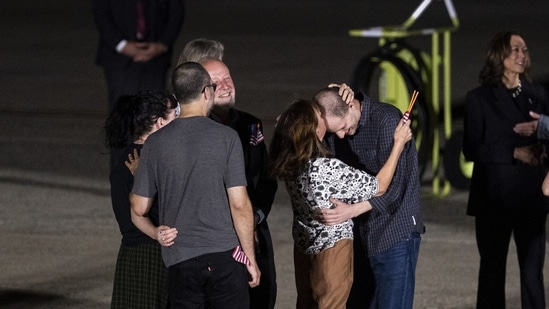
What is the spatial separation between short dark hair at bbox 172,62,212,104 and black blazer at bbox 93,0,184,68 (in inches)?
214

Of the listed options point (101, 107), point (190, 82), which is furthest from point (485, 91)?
point (101, 107)

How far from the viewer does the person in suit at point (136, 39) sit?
34.5 ft

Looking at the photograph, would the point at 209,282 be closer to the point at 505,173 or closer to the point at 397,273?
the point at 397,273

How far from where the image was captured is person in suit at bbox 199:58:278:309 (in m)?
5.90

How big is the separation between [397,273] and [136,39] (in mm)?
5066

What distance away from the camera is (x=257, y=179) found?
5949 millimetres

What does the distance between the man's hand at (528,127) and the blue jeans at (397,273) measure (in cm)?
122

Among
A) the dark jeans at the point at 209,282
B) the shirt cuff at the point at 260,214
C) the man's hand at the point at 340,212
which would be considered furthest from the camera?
the shirt cuff at the point at 260,214

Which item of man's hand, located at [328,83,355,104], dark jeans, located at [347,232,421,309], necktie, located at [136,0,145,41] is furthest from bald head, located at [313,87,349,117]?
necktie, located at [136,0,145,41]

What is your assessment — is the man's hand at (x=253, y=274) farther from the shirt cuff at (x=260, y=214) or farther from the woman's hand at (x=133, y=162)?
the woman's hand at (x=133, y=162)

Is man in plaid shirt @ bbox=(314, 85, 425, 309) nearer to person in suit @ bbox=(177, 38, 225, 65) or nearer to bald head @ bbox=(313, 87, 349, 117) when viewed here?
bald head @ bbox=(313, 87, 349, 117)

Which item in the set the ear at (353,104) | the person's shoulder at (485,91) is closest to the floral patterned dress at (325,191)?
the ear at (353,104)

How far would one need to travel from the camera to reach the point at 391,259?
6004 millimetres

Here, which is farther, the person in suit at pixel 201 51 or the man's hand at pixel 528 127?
the man's hand at pixel 528 127
